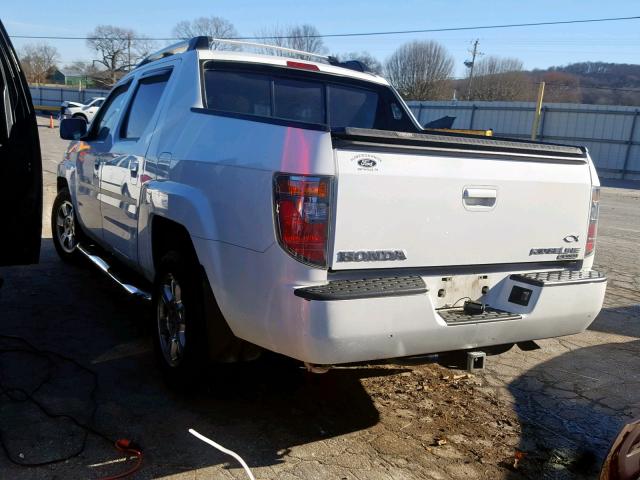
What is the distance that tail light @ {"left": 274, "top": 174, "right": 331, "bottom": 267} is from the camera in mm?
2703

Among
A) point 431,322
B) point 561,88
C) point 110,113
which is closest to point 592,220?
point 431,322

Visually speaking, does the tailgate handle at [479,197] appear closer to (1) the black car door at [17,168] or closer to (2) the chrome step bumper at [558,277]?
(2) the chrome step bumper at [558,277]

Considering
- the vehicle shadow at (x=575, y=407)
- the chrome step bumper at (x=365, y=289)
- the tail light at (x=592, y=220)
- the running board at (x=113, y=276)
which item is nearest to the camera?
the chrome step bumper at (x=365, y=289)

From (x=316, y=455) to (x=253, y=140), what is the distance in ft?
5.34

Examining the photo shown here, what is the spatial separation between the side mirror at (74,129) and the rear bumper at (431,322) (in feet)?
13.5

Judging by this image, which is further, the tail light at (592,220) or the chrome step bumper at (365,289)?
the tail light at (592,220)

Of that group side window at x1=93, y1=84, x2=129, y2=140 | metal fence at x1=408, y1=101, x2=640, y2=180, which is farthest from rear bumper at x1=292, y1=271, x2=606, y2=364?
metal fence at x1=408, y1=101, x2=640, y2=180

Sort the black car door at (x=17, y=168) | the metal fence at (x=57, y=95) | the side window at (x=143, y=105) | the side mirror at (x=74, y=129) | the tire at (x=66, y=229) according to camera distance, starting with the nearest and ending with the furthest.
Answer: the black car door at (x=17, y=168) → the side window at (x=143, y=105) → the side mirror at (x=74, y=129) → the tire at (x=66, y=229) → the metal fence at (x=57, y=95)

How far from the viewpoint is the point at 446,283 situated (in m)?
3.13

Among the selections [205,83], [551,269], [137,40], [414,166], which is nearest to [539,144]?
[551,269]

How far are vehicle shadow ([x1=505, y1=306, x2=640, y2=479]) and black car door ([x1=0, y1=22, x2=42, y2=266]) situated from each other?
11.1 ft

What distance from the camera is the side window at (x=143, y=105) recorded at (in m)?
4.47

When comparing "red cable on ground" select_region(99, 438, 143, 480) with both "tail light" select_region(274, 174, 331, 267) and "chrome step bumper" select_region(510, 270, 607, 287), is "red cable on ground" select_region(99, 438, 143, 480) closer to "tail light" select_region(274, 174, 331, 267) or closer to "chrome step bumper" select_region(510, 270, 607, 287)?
"tail light" select_region(274, 174, 331, 267)

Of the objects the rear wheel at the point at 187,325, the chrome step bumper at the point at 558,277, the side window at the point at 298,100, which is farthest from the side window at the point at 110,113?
the chrome step bumper at the point at 558,277
